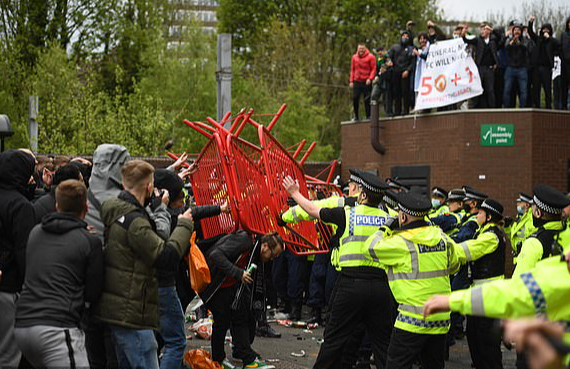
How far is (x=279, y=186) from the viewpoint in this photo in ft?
26.1

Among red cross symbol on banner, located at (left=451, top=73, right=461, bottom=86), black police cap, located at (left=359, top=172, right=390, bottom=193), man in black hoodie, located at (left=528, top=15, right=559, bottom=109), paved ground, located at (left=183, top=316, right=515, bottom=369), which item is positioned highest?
man in black hoodie, located at (left=528, top=15, right=559, bottom=109)

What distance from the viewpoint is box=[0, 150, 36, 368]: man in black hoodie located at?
548 centimetres

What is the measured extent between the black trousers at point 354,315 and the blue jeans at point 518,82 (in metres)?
10.6

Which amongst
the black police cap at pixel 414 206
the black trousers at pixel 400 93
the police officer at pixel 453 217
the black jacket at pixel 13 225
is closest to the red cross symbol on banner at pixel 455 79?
the black trousers at pixel 400 93

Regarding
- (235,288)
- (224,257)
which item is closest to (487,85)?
(235,288)

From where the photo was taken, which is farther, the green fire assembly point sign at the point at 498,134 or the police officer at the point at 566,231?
the green fire assembly point sign at the point at 498,134

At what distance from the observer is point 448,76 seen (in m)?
16.7

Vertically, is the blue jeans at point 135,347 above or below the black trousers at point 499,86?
below

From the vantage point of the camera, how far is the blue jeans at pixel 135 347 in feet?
16.9

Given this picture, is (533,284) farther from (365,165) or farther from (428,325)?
(365,165)

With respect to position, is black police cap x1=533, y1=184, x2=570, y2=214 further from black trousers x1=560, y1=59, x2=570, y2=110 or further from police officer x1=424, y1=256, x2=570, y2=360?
black trousers x1=560, y1=59, x2=570, y2=110

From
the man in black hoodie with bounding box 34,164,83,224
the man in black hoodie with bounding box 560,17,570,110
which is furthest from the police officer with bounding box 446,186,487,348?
the man in black hoodie with bounding box 560,17,570,110

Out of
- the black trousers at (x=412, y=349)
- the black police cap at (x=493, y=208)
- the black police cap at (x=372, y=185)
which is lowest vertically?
the black trousers at (x=412, y=349)

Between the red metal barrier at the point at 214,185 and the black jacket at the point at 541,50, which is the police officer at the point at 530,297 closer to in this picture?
the red metal barrier at the point at 214,185
